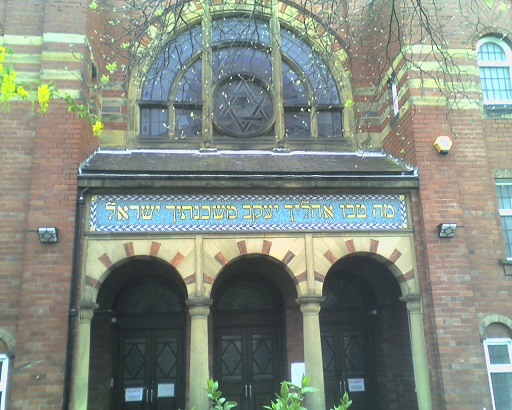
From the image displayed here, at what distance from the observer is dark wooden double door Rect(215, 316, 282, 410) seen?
11109 millimetres

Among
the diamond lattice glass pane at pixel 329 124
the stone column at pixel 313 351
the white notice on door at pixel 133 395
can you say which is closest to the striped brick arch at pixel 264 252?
the stone column at pixel 313 351

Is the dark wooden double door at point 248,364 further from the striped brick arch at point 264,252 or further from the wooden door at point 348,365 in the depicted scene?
the striped brick arch at point 264,252

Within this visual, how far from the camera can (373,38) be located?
12.1m

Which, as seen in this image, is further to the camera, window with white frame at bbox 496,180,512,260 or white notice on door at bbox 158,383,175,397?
white notice on door at bbox 158,383,175,397

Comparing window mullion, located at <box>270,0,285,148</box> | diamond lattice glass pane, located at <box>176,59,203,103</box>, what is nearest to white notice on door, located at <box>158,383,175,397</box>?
window mullion, located at <box>270,0,285,148</box>

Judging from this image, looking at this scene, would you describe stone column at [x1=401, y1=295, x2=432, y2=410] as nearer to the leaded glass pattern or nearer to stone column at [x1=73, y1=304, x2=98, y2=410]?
the leaded glass pattern

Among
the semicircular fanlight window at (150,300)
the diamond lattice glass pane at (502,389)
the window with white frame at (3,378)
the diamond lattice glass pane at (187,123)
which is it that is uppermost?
the diamond lattice glass pane at (187,123)

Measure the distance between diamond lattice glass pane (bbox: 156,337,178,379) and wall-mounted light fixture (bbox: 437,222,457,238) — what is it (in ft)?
19.0

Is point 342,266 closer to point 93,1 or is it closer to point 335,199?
point 335,199

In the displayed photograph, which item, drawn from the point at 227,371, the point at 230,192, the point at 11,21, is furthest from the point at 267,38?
the point at 227,371

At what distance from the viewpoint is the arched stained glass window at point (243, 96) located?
38.1 feet

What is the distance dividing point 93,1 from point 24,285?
5828 mm

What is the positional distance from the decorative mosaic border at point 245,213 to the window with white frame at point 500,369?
2.67 m

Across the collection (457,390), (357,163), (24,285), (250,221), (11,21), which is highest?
(11,21)
